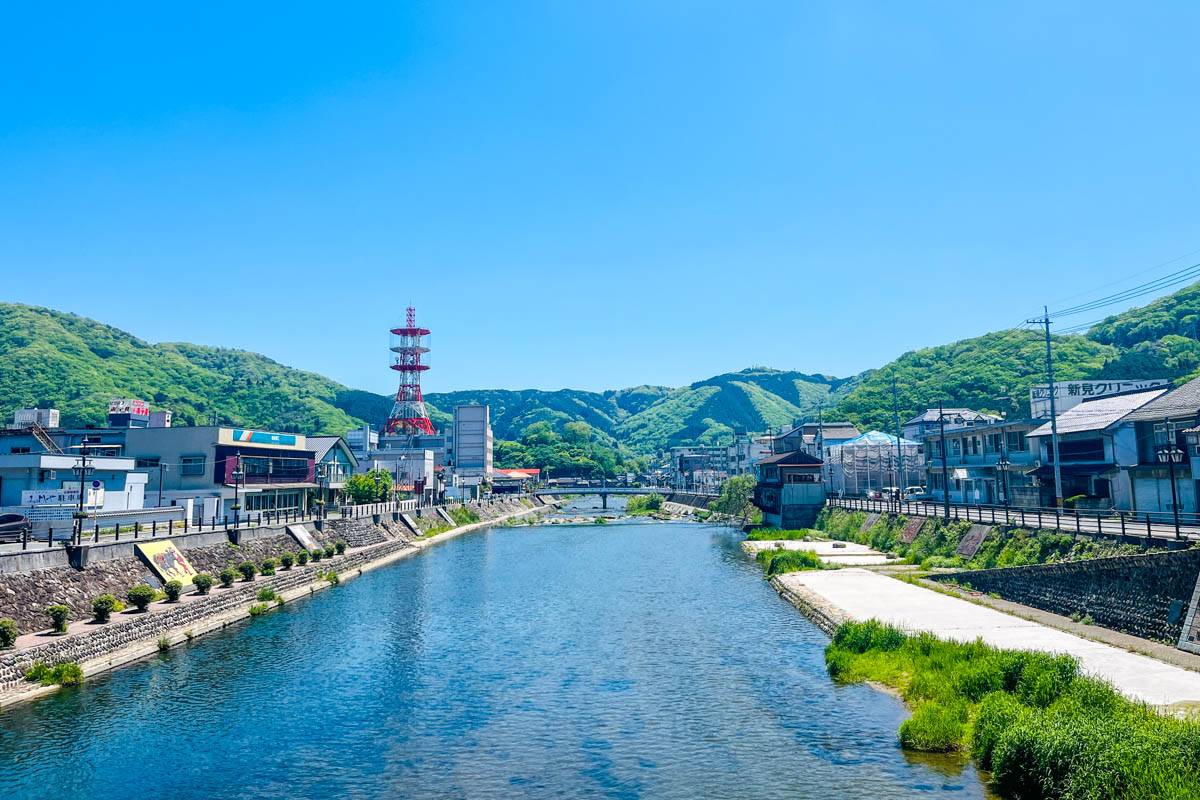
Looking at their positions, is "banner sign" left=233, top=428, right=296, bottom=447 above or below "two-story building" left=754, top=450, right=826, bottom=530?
above

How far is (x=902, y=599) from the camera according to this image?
125 feet

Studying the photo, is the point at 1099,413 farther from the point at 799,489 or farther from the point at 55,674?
the point at 55,674

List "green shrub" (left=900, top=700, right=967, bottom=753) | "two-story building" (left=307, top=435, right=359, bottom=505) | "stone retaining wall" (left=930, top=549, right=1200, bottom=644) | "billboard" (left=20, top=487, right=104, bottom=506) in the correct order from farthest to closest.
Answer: "two-story building" (left=307, top=435, right=359, bottom=505) < "billboard" (left=20, top=487, right=104, bottom=506) < "stone retaining wall" (left=930, top=549, right=1200, bottom=644) < "green shrub" (left=900, top=700, right=967, bottom=753)

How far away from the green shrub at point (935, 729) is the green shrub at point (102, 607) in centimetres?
3032

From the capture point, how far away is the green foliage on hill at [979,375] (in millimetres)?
139500

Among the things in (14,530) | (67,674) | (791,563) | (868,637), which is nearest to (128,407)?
(14,530)

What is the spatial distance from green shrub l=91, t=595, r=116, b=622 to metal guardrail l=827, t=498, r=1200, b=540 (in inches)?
1679

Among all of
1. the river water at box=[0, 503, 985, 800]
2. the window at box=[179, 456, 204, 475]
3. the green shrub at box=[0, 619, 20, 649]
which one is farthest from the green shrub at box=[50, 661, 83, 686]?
the window at box=[179, 456, 204, 475]

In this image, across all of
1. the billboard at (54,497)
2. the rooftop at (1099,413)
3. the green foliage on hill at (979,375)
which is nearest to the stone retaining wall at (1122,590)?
the rooftop at (1099,413)

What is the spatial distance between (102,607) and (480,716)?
58.1ft

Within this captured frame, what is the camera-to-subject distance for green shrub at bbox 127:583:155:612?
33.0 meters

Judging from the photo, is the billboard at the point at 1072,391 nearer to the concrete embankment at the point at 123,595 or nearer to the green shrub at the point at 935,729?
the green shrub at the point at 935,729

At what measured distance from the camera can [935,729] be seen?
66.3 feet

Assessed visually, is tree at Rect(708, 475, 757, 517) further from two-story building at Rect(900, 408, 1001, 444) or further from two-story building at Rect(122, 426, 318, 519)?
two-story building at Rect(122, 426, 318, 519)
